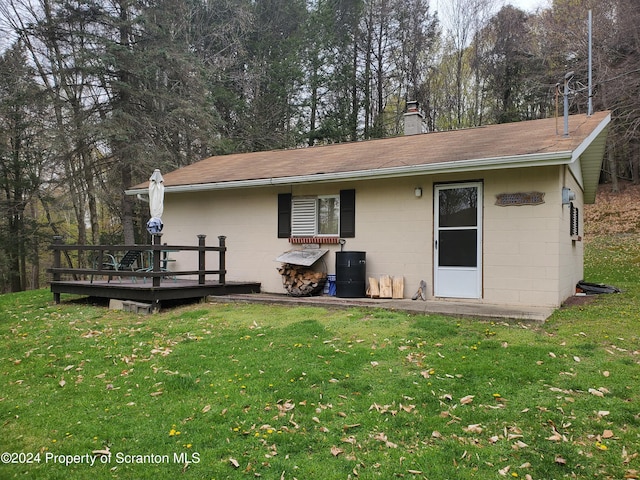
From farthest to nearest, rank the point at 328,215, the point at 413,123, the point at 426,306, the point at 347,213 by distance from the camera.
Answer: the point at 413,123 → the point at 328,215 → the point at 347,213 → the point at 426,306

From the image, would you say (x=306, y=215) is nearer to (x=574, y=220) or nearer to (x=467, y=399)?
(x=574, y=220)

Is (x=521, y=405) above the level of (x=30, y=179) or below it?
below

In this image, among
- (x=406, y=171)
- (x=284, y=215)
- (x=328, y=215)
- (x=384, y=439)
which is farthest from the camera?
Answer: (x=284, y=215)

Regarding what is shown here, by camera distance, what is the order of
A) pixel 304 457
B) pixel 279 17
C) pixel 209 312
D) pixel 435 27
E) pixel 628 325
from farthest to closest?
1. pixel 435 27
2. pixel 279 17
3. pixel 209 312
4. pixel 628 325
5. pixel 304 457

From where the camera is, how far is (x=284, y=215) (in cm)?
898

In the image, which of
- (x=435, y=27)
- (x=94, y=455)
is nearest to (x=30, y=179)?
(x=94, y=455)

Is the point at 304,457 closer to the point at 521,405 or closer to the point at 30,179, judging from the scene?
the point at 521,405

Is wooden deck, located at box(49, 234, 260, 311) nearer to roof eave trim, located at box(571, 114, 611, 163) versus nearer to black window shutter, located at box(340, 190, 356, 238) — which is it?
black window shutter, located at box(340, 190, 356, 238)

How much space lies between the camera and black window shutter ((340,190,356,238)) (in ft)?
27.1

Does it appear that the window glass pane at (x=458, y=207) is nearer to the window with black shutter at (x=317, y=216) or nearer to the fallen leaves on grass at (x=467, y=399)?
the window with black shutter at (x=317, y=216)

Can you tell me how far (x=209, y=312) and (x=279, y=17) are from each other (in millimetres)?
17092

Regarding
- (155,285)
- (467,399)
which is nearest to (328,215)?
(155,285)

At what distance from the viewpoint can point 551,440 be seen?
2.88 meters

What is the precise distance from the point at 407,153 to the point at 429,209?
1.55 meters
